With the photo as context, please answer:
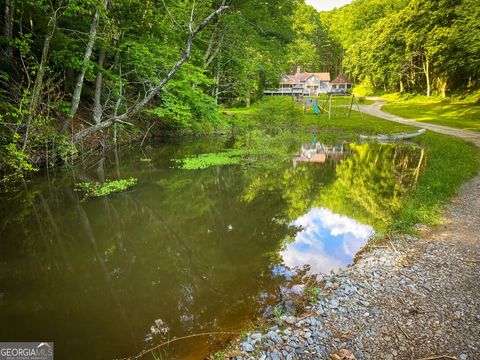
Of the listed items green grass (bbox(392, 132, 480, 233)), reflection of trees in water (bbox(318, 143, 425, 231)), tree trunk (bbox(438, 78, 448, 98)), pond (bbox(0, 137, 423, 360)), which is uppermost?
tree trunk (bbox(438, 78, 448, 98))

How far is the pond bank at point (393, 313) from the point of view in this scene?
3846mm

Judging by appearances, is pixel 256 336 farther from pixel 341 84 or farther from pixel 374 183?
pixel 341 84

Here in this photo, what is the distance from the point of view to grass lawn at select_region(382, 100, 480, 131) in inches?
1071

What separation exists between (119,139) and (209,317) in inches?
665

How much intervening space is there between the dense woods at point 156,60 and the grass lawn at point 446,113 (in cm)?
438

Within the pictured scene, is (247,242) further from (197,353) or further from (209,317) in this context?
(197,353)

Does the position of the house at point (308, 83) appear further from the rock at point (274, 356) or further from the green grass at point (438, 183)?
the rock at point (274, 356)

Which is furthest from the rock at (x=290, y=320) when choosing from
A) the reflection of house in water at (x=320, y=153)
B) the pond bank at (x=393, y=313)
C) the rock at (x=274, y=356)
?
the reflection of house in water at (x=320, y=153)

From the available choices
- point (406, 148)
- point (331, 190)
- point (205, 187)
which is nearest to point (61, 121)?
point (205, 187)

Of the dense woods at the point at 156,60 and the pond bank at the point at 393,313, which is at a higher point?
the dense woods at the point at 156,60

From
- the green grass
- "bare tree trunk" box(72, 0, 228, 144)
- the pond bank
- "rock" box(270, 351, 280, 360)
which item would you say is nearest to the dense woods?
"bare tree trunk" box(72, 0, 228, 144)

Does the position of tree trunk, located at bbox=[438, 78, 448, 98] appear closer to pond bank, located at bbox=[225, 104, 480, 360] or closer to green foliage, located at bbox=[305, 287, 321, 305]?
pond bank, located at bbox=[225, 104, 480, 360]

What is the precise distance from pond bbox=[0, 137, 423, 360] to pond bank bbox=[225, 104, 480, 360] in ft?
3.17

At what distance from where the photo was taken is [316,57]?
86312 mm
